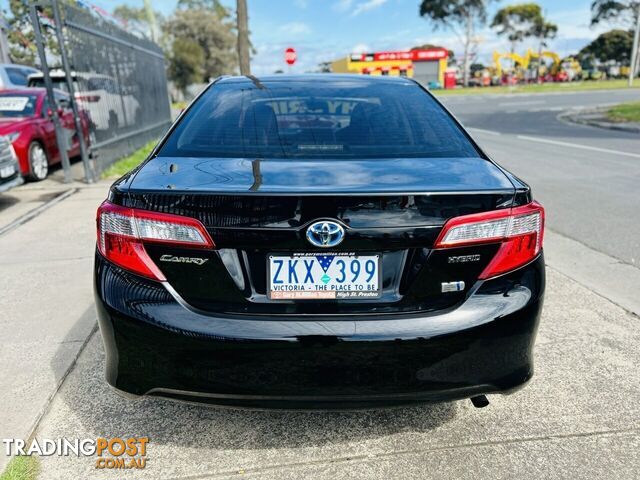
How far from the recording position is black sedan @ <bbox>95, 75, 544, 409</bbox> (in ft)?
6.05

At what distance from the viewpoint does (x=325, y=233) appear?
182 centimetres

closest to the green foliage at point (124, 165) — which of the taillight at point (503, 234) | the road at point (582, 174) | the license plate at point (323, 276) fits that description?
the road at point (582, 174)

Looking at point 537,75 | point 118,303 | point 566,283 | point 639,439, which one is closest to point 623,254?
point 566,283

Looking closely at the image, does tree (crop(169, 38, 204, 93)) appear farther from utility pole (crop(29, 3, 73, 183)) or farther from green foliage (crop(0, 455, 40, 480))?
green foliage (crop(0, 455, 40, 480))

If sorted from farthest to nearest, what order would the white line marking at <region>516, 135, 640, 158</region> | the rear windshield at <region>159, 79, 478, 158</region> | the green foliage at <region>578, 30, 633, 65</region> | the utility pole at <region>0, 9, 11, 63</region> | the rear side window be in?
the green foliage at <region>578, 30, 633, 65</region>
the utility pole at <region>0, 9, 11, 63</region>
the rear side window
the white line marking at <region>516, 135, 640, 158</region>
the rear windshield at <region>159, 79, 478, 158</region>

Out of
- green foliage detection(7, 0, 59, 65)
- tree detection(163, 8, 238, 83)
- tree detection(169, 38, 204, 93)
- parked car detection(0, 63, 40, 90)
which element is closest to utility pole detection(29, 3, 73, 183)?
parked car detection(0, 63, 40, 90)

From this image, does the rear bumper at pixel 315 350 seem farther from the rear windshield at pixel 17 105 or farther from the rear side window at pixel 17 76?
the rear side window at pixel 17 76

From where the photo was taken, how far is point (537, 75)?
68000mm

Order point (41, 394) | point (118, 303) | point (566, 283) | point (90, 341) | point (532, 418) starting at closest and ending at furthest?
point (118, 303)
point (532, 418)
point (41, 394)
point (90, 341)
point (566, 283)

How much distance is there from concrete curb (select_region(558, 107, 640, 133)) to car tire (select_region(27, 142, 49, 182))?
47.5 ft

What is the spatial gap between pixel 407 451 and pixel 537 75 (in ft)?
244

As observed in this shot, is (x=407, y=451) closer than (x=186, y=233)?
No

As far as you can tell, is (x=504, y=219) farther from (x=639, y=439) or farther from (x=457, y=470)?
(x=639, y=439)

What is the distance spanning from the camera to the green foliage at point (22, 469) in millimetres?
2126
